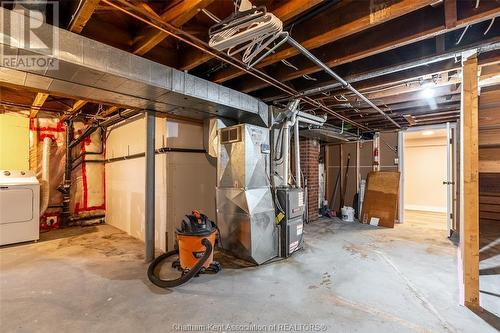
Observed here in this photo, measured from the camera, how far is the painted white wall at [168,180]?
372cm

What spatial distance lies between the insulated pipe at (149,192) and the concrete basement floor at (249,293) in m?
0.24

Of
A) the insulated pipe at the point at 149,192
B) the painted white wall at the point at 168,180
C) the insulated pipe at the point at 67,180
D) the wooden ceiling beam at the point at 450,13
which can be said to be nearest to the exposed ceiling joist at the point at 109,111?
the painted white wall at the point at 168,180

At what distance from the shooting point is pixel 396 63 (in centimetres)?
254

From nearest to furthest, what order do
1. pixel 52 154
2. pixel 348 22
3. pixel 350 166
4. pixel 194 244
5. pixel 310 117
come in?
pixel 348 22, pixel 194 244, pixel 310 117, pixel 52 154, pixel 350 166

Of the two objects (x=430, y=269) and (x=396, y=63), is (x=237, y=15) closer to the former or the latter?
(x=396, y=63)

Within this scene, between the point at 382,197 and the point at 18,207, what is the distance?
23.8 feet

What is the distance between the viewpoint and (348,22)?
1.92 meters

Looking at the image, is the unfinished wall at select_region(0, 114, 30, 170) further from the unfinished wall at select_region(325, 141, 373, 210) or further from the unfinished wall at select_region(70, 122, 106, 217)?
the unfinished wall at select_region(325, 141, 373, 210)

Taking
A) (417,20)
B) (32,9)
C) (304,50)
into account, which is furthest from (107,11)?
(417,20)

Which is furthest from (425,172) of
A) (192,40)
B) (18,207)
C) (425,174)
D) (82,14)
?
(18,207)

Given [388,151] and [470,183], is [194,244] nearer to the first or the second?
[470,183]

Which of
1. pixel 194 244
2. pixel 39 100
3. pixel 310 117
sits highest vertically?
pixel 39 100

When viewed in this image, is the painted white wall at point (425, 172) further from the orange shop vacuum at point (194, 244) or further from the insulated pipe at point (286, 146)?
the orange shop vacuum at point (194, 244)

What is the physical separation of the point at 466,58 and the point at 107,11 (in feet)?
10.7
